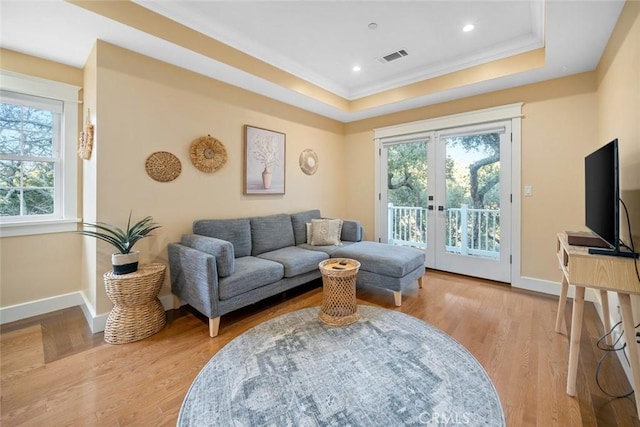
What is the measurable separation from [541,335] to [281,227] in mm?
2811

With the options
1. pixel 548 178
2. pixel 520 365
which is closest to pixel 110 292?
pixel 520 365

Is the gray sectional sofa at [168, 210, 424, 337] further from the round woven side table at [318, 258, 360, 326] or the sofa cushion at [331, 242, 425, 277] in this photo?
the round woven side table at [318, 258, 360, 326]

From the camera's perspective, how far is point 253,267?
2.56 meters

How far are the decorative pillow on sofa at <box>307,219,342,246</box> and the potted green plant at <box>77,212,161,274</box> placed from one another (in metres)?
1.90

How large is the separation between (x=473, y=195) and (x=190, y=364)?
12.1 ft

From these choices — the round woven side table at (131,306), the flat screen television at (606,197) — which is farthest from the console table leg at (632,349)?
the round woven side table at (131,306)

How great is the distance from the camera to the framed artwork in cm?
344

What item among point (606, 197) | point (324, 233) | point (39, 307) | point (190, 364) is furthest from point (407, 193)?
point (39, 307)

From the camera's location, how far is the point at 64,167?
270 cm

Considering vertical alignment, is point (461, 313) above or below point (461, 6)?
below

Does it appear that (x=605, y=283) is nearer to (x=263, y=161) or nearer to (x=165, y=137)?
(x=263, y=161)

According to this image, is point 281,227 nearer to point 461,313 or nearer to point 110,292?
point 110,292

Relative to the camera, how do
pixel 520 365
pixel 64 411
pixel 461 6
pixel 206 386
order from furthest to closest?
pixel 461 6 → pixel 520 365 → pixel 206 386 → pixel 64 411

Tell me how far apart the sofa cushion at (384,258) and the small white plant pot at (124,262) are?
78.0 inches
